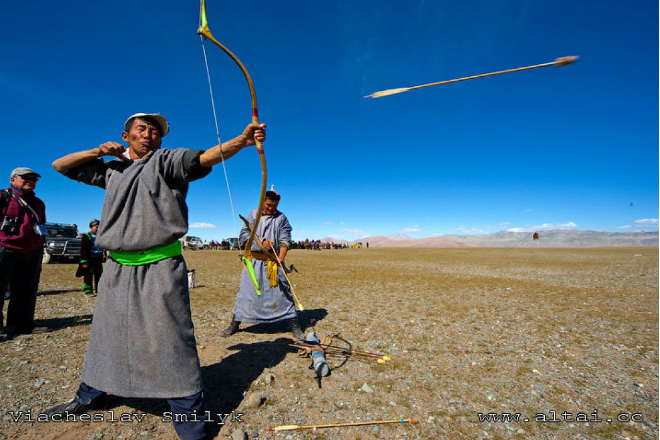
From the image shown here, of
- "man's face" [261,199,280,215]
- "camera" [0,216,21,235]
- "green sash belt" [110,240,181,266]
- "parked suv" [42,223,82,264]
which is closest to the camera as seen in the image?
"green sash belt" [110,240,181,266]

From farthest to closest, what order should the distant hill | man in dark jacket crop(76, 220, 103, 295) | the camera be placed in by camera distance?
the distant hill < man in dark jacket crop(76, 220, 103, 295) < the camera

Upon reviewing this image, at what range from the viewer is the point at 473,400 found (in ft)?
9.87

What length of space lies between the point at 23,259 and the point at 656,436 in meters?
7.39

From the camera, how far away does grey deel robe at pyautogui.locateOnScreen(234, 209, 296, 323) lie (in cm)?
451

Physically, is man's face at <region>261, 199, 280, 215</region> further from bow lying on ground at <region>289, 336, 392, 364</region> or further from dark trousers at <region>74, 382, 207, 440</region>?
dark trousers at <region>74, 382, 207, 440</region>

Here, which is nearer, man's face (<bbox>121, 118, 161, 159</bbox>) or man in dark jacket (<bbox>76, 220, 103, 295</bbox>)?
man's face (<bbox>121, 118, 161, 159</bbox>)

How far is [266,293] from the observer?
4562 mm

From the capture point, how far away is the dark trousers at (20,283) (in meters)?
4.14

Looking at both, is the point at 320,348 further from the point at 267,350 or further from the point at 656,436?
the point at 656,436

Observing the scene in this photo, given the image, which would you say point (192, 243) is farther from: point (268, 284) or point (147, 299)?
point (147, 299)

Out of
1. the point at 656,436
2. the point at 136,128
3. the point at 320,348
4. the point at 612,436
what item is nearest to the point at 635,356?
the point at 656,436

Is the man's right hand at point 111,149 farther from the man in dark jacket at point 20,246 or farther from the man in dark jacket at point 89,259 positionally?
the man in dark jacket at point 89,259

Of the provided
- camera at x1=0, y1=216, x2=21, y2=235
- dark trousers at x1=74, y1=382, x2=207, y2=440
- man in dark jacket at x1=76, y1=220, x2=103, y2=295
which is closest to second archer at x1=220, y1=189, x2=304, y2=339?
dark trousers at x1=74, y1=382, x2=207, y2=440

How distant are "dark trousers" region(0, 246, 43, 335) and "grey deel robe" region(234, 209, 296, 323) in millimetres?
2849
